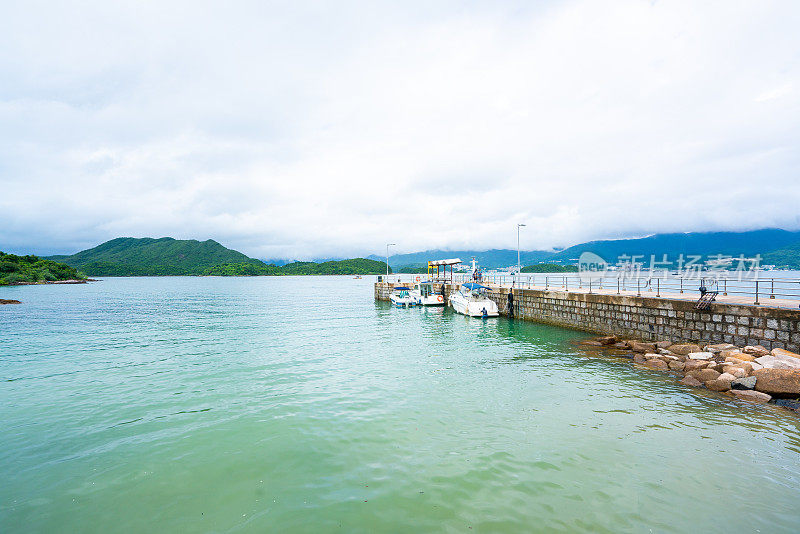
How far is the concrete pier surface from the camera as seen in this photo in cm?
1460

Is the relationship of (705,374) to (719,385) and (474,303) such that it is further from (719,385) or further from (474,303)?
(474,303)

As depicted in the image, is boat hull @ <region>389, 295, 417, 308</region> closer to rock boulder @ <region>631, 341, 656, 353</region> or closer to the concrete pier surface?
the concrete pier surface

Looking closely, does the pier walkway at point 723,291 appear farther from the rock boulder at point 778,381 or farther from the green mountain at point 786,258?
the green mountain at point 786,258

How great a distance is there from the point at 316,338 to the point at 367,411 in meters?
14.9

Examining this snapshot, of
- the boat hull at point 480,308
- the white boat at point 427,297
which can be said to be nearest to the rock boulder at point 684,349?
the boat hull at point 480,308

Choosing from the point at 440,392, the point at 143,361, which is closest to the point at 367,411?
the point at 440,392

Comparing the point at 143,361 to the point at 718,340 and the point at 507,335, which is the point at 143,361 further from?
the point at 718,340

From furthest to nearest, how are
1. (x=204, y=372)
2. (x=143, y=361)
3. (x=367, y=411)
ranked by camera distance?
(x=143, y=361) < (x=204, y=372) < (x=367, y=411)

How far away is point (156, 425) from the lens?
10336mm

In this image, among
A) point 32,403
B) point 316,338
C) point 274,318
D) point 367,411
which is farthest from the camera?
point 274,318

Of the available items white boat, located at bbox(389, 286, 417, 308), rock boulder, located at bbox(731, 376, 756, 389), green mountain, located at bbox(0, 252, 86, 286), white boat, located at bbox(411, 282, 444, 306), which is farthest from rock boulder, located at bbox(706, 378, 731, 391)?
green mountain, located at bbox(0, 252, 86, 286)

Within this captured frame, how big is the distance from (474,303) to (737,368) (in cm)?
2395

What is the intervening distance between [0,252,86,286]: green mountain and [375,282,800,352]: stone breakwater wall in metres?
147

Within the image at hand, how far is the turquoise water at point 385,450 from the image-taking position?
6285 millimetres
